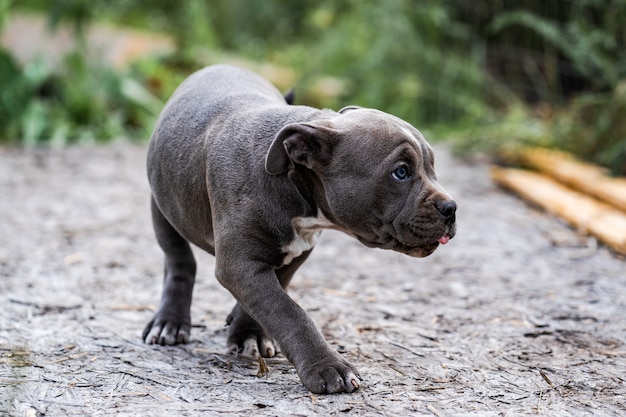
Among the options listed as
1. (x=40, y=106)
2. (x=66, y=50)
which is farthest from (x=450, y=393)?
(x=66, y=50)

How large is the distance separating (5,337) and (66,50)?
8372 millimetres

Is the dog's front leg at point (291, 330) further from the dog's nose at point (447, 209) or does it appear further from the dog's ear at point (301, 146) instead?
the dog's nose at point (447, 209)

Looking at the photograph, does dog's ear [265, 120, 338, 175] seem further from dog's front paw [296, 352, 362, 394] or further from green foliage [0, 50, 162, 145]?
green foliage [0, 50, 162, 145]

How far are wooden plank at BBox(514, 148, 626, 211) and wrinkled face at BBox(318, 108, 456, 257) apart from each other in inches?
144

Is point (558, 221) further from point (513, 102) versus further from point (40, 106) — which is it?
point (40, 106)

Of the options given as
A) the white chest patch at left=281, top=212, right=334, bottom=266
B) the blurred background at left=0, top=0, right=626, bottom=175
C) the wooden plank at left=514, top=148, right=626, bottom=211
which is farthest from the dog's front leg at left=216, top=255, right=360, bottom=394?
the blurred background at left=0, top=0, right=626, bottom=175

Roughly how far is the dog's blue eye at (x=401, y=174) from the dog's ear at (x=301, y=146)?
0.91 feet

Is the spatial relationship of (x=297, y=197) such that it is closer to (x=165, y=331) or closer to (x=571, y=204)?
(x=165, y=331)

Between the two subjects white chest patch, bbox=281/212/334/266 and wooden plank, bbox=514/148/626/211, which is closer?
white chest patch, bbox=281/212/334/266

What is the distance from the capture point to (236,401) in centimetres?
326

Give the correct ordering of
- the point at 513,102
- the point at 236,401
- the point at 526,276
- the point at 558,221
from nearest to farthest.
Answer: the point at 236,401
the point at 526,276
the point at 558,221
the point at 513,102

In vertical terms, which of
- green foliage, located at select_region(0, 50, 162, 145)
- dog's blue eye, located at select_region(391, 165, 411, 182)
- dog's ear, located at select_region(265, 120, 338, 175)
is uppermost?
dog's ear, located at select_region(265, 120, 338, 175)

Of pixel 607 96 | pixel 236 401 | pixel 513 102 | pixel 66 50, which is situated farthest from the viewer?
pixel 66 50

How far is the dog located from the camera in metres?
3.32
